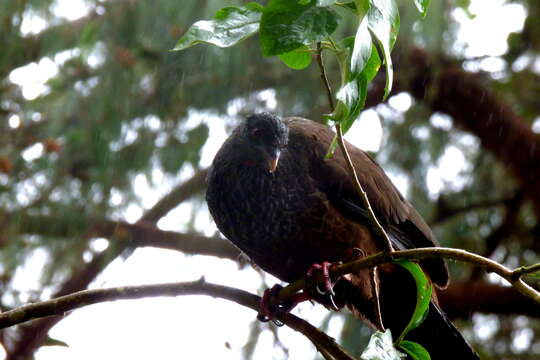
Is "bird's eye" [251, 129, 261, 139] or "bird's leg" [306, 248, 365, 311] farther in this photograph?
"bird's eye" [251, 129, 261, 139]

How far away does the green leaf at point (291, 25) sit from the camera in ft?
4.10

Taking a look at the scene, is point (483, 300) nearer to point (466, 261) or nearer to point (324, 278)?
point (324, 278)

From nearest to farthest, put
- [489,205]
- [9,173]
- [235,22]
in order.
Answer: [235,22], [9,173], [489,205]

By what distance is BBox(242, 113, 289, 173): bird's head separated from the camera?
263cm

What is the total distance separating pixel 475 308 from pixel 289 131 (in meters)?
1.81

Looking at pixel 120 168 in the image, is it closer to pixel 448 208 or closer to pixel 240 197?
pixel 240 197

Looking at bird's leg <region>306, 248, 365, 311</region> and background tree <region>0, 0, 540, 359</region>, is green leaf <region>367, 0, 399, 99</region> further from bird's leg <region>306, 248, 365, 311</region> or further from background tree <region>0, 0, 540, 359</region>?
background tree <region>0, 0, 540, 359</region>

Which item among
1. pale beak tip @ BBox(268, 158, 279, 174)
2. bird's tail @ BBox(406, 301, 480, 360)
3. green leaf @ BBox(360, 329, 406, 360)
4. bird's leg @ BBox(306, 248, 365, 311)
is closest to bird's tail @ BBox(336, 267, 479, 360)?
bird's tail @ BBox(406, 301, 480, 360)

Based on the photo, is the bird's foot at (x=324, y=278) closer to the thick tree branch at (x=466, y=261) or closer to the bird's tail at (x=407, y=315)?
the bird's tail at (x=407, y=315)

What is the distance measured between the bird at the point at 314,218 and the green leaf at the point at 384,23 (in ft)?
4.21

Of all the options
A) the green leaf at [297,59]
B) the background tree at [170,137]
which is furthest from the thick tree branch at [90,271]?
the green leaf at [297,59]

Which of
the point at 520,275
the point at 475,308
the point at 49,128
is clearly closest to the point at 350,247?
the point at 520,275

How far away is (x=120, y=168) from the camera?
415cm

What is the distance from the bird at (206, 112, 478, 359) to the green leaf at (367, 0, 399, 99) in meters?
1.28
